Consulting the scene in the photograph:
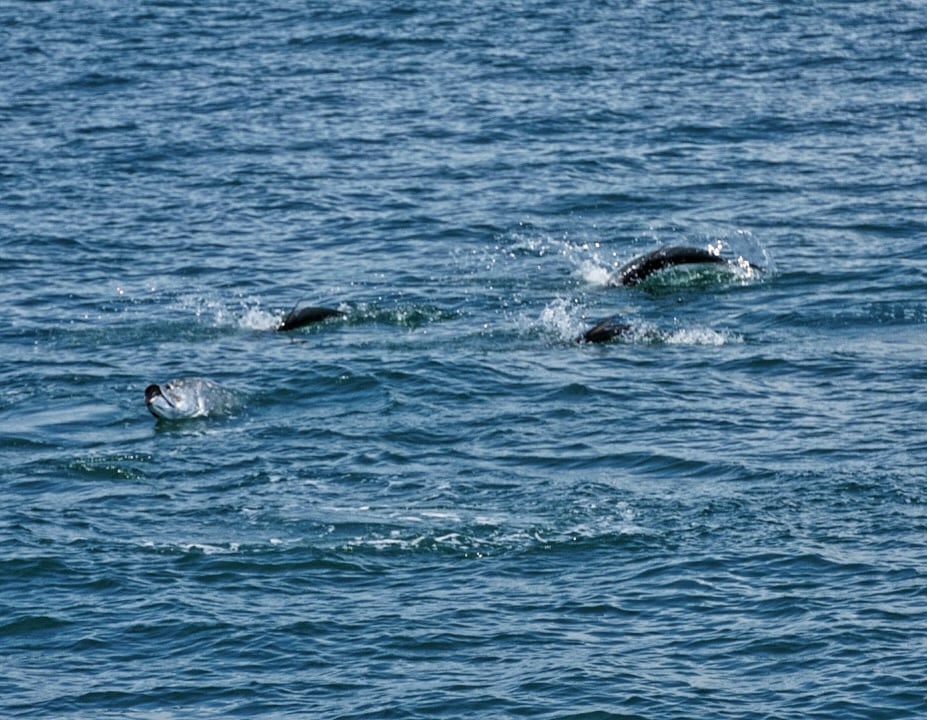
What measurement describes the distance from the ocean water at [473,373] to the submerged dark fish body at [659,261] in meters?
0.27

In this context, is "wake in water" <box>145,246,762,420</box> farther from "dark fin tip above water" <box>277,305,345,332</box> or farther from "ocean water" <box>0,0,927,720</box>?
"ocean water" <box>0,0,927,720</box>

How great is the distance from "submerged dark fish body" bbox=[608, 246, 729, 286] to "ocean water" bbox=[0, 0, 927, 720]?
268mm

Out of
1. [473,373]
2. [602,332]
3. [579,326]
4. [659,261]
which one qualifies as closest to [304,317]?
[473,373]

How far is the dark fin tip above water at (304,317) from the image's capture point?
95.4 ft

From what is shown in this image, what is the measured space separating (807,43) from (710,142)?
7604 millimetres

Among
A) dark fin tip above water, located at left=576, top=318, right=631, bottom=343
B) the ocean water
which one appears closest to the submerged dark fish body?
the ocean water

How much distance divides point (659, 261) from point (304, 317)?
5.26 metres

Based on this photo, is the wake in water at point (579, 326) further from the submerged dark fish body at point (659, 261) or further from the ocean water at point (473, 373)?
the ocean water at point (473, 373)

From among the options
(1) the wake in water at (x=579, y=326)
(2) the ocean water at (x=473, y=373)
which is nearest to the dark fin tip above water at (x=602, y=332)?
(1) the wake in water at (x=579, y=326)

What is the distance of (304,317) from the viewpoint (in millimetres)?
29125

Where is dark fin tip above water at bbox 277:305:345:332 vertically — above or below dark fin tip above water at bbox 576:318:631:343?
above

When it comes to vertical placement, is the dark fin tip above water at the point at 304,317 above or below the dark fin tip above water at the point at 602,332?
above

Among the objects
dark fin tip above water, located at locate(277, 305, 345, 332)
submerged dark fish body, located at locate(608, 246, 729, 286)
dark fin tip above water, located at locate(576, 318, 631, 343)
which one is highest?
dark fin tip above water, located at locate(277, 305, 345, 332)

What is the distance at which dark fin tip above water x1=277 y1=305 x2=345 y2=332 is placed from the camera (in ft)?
95.4
